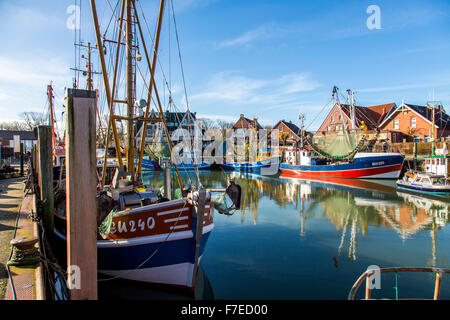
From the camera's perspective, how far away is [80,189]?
443cm

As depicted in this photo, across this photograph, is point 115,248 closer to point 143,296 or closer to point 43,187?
point 143,296

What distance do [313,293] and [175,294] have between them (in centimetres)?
379

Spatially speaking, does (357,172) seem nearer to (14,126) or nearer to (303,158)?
A: (303,158)

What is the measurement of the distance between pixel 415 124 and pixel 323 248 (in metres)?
41.8

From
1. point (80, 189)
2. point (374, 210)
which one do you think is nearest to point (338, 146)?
point (374, 210)

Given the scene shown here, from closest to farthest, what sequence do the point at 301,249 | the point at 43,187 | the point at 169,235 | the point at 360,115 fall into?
the point at 169,235 → the point at 43,187 → the point at 301,249 → the point at 360,115

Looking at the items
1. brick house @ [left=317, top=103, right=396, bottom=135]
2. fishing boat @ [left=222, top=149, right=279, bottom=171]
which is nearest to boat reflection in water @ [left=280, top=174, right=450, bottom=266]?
fishing boat @ [left=222, top=149, right=279, bottom=171]

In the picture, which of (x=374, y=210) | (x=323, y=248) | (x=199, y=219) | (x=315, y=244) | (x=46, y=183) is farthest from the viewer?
(x=374, y=210)

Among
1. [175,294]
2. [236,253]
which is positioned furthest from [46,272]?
[236,253]

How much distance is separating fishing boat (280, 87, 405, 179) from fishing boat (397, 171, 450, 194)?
763 centimetres

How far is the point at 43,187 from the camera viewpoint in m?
10.3

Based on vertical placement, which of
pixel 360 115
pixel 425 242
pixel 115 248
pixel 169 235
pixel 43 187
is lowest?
pixel 425 242

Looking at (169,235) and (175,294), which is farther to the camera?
(175,294)

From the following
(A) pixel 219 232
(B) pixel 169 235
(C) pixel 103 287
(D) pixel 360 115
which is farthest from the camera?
(D) pixel 360 115
